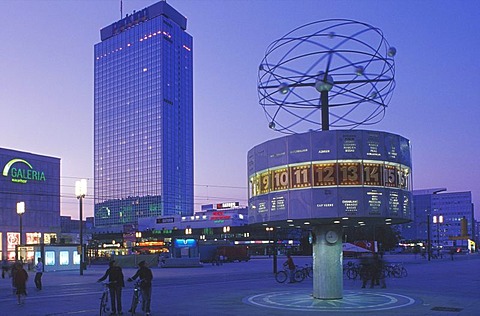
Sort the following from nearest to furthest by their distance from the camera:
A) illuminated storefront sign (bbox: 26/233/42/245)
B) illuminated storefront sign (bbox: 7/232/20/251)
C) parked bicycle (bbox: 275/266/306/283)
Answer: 1. parked bicycle (bbox: 275/266/306/283)
2. illuminated storefront sign (bbox: 7/232/20/251)
3. illuminated storefront sign (bbox: 26/233/42/245)

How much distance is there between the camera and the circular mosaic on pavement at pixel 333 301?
2200 cm

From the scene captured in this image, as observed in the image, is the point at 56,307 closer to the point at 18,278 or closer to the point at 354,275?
the point at 18,278

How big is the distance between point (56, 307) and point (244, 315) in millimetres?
8414

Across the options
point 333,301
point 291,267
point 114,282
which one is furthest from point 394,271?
point 114,282

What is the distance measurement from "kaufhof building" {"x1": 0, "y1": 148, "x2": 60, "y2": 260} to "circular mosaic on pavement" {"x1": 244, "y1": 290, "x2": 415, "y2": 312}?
80490mm

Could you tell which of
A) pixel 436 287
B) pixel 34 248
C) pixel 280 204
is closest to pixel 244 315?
pixel 280 204

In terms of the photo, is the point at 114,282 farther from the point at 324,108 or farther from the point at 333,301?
the point at 324,108

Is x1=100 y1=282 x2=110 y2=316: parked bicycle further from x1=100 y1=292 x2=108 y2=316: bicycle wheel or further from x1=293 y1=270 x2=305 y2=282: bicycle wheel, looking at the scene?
x1=293 y1=270 x2=305 y2=282: bicycle wheel

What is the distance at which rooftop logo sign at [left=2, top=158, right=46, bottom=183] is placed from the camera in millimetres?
96125

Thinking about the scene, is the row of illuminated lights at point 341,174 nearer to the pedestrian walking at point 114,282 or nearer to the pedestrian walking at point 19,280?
the pedestrian walking at point 114,282

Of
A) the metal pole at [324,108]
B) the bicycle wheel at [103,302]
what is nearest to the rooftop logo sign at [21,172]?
the metal pole at [324,108]

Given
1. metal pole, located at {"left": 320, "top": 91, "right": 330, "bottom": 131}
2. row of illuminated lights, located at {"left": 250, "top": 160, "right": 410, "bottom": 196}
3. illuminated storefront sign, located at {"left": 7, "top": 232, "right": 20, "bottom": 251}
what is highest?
metal pole, located at {"left": 320, "top": 91, "right": 330, "bottom": 131}

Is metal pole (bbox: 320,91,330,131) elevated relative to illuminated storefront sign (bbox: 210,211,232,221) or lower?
elevated

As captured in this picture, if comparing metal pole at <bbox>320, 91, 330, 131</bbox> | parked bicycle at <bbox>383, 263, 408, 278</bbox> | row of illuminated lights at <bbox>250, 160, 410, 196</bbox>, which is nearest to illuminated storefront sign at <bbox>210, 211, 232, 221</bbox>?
parked bicycle at <bbox>383, 263, 408, 278</bbox>
